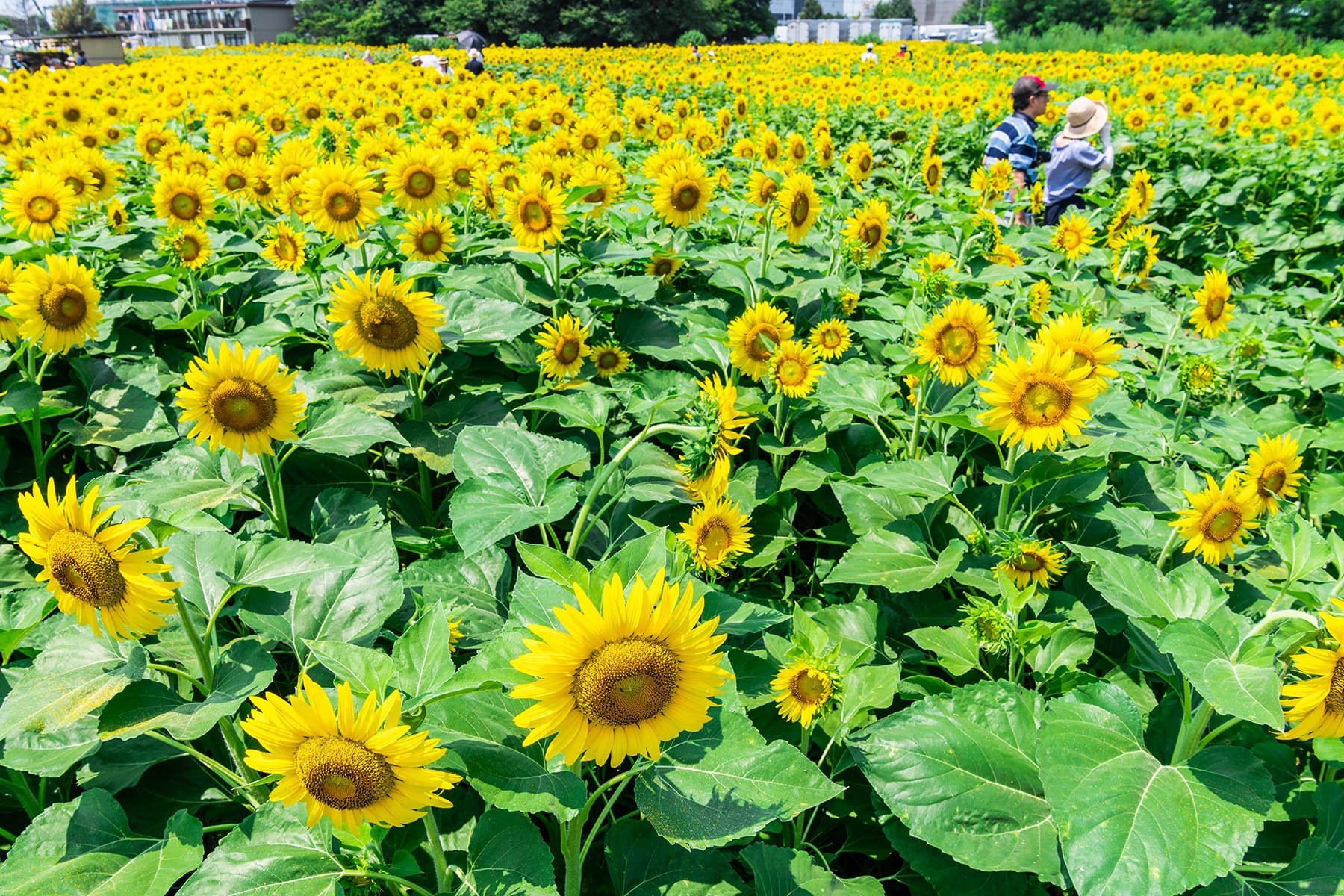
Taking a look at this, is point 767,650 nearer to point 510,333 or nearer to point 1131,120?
point 510,333

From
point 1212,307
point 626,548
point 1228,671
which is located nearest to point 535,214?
point 626,548

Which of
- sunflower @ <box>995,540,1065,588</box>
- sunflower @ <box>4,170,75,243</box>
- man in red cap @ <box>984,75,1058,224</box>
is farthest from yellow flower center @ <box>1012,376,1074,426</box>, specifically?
man in red cap @ <box>984,75,1058,224</box>

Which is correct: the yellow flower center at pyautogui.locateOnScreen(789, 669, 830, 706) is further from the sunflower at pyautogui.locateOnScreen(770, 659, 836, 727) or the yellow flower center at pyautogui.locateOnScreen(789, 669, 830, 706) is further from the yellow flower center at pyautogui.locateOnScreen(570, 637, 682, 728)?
the yellow flower center at pyautogui.locateOnScreen(570, 637, 682, 728)

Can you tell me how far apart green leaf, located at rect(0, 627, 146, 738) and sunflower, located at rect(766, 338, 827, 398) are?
1.99 m

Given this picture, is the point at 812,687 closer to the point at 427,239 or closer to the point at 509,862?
the point at 509,862

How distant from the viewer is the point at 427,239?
3.38 metres

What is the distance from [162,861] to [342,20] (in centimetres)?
6446

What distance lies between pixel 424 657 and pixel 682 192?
8.78ft

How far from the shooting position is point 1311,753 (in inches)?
82.4

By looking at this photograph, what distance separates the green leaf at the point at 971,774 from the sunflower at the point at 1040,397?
0.69m

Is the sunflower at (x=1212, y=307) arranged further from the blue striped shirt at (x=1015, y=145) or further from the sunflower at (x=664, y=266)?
the blue striped shirt at (x=1015, y=145)

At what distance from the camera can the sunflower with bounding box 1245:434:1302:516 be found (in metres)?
2.61

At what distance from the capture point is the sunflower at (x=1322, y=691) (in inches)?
55.4

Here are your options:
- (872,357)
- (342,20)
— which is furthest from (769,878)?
(342,20)
